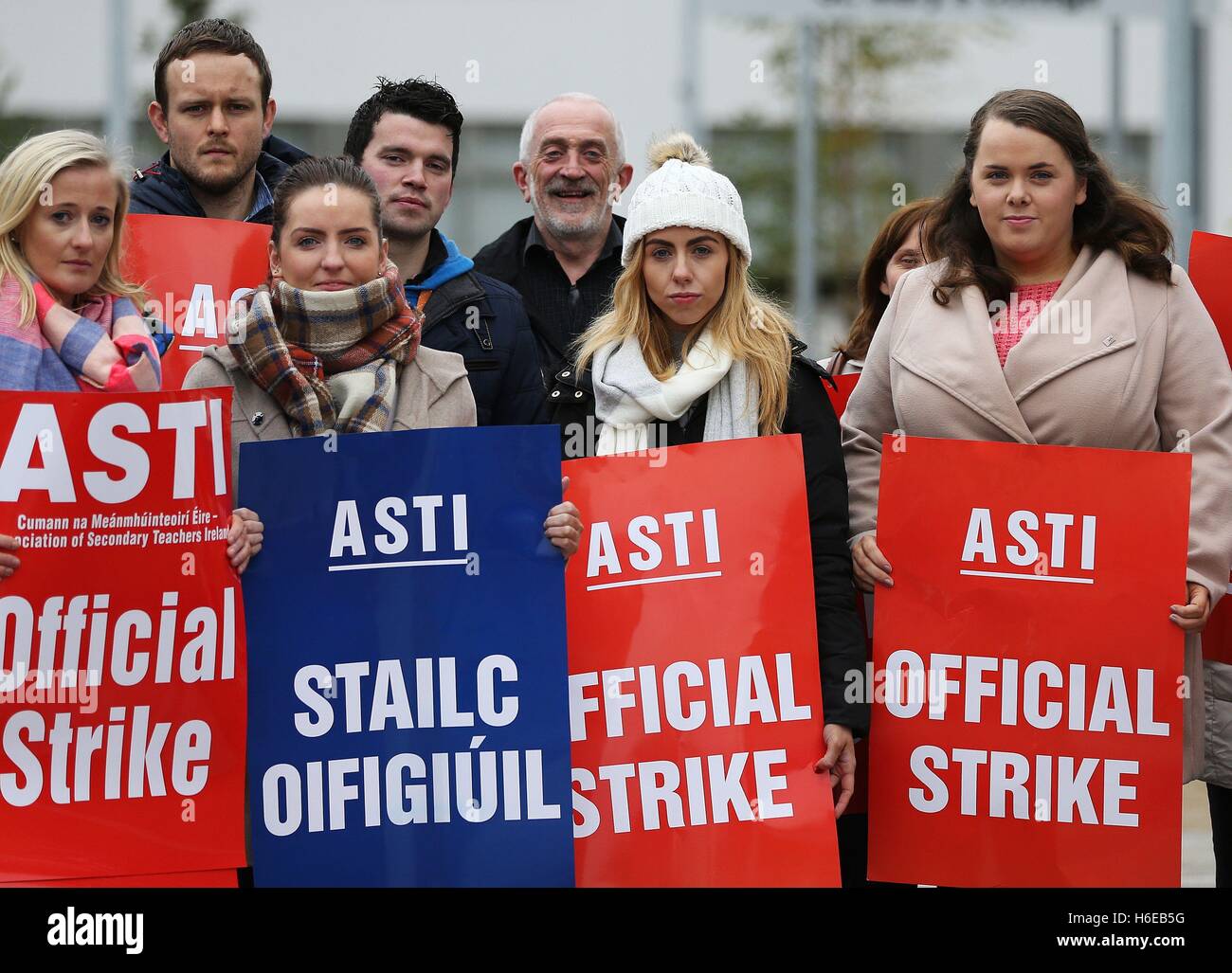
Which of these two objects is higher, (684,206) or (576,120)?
(576,120)

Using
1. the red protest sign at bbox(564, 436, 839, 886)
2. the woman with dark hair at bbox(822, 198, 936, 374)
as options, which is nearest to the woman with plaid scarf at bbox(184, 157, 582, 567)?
the red protest sign at bbox(564, 436, 839, 886)

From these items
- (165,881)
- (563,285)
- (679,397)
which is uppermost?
(563,285)

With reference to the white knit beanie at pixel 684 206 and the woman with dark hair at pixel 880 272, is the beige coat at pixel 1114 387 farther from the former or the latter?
the woman with dark hair at pixel 880 272

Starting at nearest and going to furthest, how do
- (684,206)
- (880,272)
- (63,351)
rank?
(63,351) → (684,206) → (880,272)

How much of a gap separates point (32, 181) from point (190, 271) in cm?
66

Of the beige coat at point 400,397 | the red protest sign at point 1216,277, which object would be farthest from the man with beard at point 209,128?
the red protest sign at point 1216,277

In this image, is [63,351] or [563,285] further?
[563,285]

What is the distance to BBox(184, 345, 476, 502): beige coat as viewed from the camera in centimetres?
377

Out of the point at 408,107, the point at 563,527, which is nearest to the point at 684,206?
the point at 563,527

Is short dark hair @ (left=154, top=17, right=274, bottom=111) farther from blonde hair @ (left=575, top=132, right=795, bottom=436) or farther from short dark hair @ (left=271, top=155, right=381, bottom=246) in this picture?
blonde hair @ (left=575, top=132, right=795, bottom=436)

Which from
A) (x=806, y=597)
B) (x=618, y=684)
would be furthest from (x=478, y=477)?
(x=806, y=597)

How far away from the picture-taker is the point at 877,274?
5.32m

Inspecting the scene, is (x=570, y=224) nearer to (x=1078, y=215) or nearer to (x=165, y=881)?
(x=1078, y=215)

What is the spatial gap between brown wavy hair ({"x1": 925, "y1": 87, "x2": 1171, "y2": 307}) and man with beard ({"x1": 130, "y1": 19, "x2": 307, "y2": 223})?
77.6 inches
